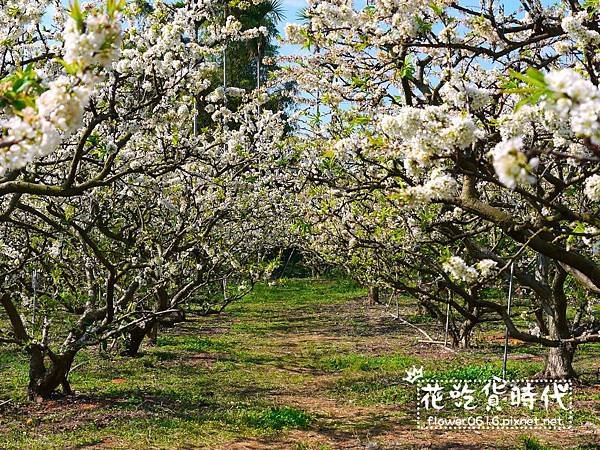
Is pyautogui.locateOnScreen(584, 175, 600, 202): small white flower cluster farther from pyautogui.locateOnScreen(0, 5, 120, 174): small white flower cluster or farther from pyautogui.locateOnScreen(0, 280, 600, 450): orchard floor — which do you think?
pyautogui.locateOnScreen(0, 280, 600, 450): orchard floor

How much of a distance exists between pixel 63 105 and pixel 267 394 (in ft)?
22.9

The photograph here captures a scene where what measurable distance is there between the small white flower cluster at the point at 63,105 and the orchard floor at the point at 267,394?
4613 millimetres

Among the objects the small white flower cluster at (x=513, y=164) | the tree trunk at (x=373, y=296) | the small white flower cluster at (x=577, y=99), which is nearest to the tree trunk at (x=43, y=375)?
the small white flower cluster at (x=513, y=164)

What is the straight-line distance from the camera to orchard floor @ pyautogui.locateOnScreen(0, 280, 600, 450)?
6.29 metres

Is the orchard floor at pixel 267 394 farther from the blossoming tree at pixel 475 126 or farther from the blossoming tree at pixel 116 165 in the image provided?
the blossoming tree at pixel 475 126

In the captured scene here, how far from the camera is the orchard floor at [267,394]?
20.6 ft

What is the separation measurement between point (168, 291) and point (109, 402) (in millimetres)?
3218

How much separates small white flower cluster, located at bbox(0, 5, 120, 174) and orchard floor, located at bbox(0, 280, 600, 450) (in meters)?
4.61

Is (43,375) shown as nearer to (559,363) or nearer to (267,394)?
(267,394)

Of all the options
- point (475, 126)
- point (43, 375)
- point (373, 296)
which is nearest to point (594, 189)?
point (475, 126)

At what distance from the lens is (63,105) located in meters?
1.92

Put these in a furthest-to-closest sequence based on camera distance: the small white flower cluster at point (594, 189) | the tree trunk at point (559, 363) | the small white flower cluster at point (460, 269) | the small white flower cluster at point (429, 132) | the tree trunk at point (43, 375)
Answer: the tree trunk at point (559, 363) < the tree trunk at point (43, 375) < the small white flower cluster at point (460, 269) < the small white flower cluster at point (429, 132) < the small white flower cluster at point (594, 189)

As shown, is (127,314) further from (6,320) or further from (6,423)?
(6,320)

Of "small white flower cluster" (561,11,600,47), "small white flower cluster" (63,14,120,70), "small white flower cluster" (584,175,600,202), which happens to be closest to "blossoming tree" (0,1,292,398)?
"small white flower cluster" (63,14,120,70)
